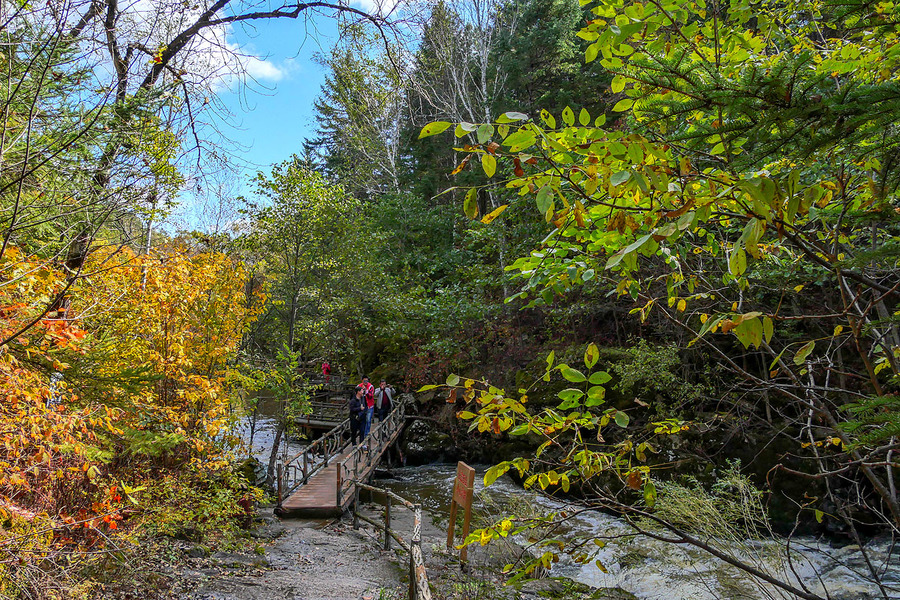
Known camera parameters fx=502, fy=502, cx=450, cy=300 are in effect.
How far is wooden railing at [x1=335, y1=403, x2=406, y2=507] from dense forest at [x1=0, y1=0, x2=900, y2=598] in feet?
5.10

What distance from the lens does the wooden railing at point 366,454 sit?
1023cm

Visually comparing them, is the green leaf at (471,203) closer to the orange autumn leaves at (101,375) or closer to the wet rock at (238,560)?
the orange autumn leaves at (101,375)

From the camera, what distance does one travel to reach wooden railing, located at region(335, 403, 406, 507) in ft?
33.6

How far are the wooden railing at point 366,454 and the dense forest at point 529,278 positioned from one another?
5.10 ft

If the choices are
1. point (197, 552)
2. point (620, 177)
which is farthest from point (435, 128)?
point (197, 552)

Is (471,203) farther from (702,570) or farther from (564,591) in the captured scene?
(702,570)

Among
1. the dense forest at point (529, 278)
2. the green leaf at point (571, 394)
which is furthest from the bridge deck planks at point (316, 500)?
the green leaf at point (571, 394)

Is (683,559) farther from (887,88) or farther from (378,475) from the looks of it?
(378,475)

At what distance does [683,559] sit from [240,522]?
7.17 meters

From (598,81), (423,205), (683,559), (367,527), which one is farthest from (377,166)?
(683,559)

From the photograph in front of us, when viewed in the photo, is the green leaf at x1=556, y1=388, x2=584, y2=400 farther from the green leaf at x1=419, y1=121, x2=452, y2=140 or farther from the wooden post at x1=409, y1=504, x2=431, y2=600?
the wooden post at x1=409, y1=504, x2=431, y2=600

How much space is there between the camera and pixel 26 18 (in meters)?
2.29

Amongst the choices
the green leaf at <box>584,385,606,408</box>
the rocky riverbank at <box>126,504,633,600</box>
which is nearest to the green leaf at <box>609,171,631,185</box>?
the green leaf at <box>584,385,606,408</box>

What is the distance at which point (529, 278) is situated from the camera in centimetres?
249
